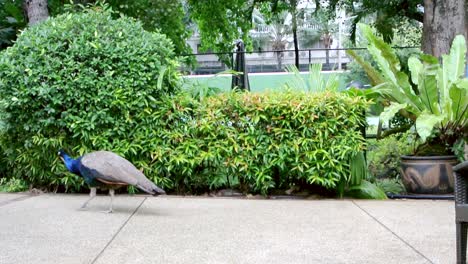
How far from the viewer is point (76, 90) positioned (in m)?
6.52

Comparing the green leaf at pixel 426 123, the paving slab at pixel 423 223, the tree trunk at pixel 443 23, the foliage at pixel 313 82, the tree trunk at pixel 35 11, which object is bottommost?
the paving slab at pixel 423 223

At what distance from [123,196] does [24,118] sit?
148cm

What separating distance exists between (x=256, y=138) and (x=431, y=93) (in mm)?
2241

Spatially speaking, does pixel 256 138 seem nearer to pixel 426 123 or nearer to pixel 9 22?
pixel 426 123

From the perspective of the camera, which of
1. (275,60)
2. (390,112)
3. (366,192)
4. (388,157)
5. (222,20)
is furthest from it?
(222,20)

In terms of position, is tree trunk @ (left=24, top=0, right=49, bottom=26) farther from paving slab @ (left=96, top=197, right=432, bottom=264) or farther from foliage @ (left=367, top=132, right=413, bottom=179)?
foliage @ (left=367, top=132, right=413, bottom=179)

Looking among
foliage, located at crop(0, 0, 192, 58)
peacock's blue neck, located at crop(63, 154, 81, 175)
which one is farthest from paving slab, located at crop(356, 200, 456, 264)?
foliage, located at crop(0, 0, 192, 58)

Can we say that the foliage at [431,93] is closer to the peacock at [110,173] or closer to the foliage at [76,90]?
the foliage at [76,90]

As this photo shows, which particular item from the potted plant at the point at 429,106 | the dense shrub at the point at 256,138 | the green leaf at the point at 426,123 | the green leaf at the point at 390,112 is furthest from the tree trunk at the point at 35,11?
the green leaf at the point at 426,123

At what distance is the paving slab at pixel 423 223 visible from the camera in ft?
13.8

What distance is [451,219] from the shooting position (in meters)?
5.38

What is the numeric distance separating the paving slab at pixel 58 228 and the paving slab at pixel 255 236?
16cm

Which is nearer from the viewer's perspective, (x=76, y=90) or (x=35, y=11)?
(x=76, y=90)

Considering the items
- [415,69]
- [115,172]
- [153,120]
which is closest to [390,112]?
[415,69]
